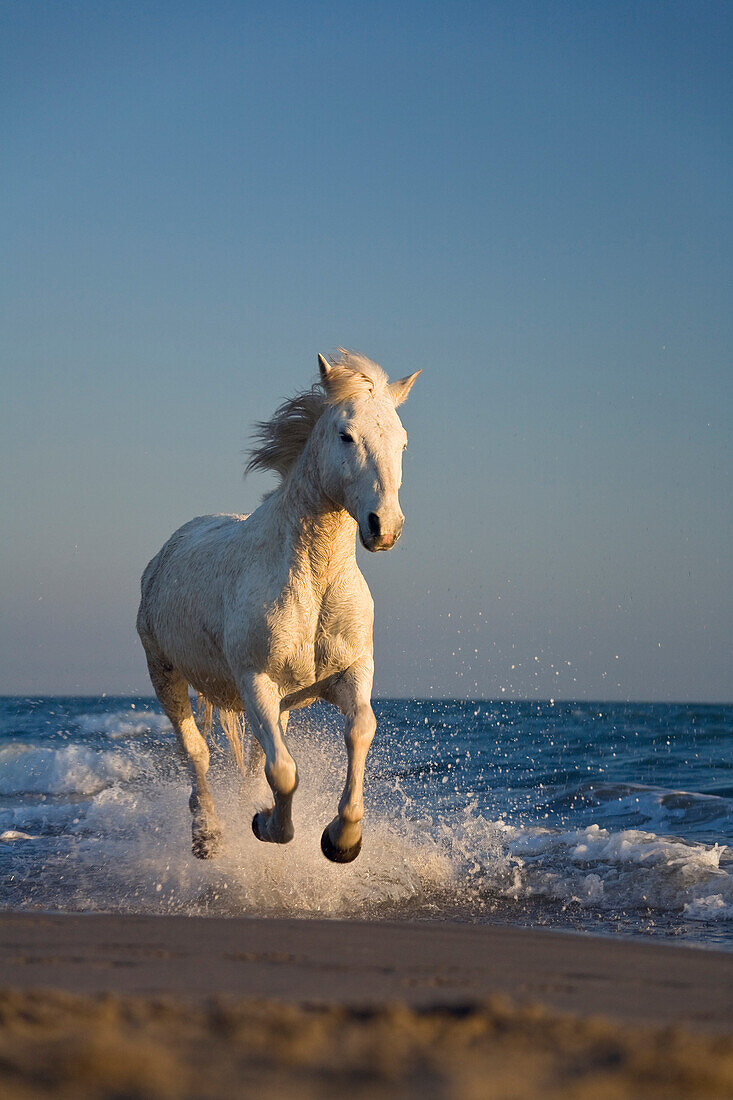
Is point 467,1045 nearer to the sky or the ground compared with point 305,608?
nearer to the ground

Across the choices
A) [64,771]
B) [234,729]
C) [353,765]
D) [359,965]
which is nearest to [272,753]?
[353,765]

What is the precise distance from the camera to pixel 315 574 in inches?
198

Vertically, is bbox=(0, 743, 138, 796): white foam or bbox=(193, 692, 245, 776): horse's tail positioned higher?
bbox=(193, 692, 245, 776): horse's tail

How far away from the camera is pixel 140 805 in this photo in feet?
31.1

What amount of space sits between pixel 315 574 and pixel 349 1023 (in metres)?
3.33

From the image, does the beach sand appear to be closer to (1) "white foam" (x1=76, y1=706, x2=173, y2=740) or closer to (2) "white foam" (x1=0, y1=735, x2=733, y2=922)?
(2) "white foam" (x1=0, y1=735, x2=733, y2=922)

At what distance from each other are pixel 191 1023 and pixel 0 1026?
1.07 feet

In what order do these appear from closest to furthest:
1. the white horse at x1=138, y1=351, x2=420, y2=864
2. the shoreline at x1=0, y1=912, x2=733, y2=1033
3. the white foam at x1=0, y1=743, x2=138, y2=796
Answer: the shoreline at x1=0, y1=912, x2=733, y2=1033
the white horse at x1=138, y1=351, x2=420, y2=864
the white foam at x1=0, y1=743, x2=138, y2=796

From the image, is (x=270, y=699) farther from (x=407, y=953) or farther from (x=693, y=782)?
(x=693, y=782)

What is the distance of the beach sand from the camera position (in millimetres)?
1475

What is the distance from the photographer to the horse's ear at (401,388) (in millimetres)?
5070

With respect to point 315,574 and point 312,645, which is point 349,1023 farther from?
point 315,574

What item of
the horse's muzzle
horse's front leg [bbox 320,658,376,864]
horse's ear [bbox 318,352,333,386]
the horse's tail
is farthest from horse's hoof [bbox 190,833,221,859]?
horse's ear [bbox 318,352,333,386]

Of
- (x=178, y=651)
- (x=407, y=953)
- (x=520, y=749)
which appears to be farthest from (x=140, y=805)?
(x=520, y=749)
